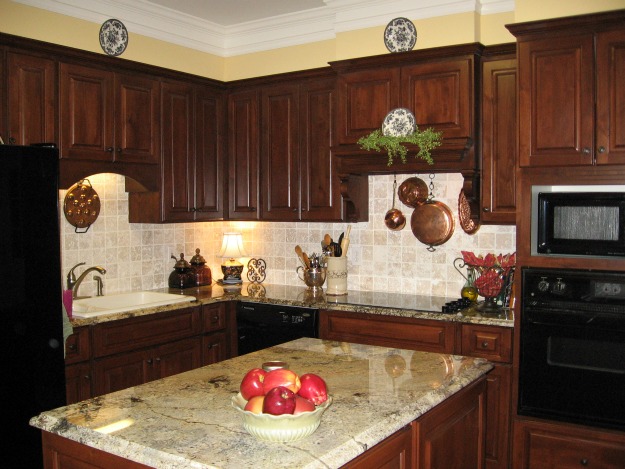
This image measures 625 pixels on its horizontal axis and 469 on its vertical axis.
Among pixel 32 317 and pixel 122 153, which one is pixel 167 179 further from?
pixel 32 317

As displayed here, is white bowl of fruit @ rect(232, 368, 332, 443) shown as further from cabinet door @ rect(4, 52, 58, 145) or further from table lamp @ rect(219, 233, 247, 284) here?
table lamp @ rect(219, 233, 247, 284)

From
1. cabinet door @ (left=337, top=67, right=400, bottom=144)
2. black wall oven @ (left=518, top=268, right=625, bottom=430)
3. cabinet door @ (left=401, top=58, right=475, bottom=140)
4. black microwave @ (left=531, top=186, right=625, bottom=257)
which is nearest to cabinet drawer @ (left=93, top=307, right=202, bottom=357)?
cabinet door @ (left=337, top=67, right=400, bottom=144)

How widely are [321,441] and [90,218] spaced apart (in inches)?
120

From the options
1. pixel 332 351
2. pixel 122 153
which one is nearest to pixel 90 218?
pixel 122 153

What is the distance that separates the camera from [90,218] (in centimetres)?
432

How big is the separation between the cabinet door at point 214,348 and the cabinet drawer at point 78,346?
3.03 feet

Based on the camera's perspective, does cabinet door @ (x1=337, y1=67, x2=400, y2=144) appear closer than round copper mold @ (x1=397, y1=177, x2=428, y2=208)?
Yes

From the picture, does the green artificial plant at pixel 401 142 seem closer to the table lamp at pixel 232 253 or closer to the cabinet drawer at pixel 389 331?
the cabinet drawer at pixel 389 331

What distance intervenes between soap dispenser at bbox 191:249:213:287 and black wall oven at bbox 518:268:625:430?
7.94ft

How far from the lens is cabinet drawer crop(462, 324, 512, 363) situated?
358 centimetres

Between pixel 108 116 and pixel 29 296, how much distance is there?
70.4 inches

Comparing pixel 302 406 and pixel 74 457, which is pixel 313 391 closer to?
pixel 302 406

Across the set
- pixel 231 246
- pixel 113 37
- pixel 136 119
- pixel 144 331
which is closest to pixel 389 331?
pixel 144 331

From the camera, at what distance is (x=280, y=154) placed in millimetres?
4723
